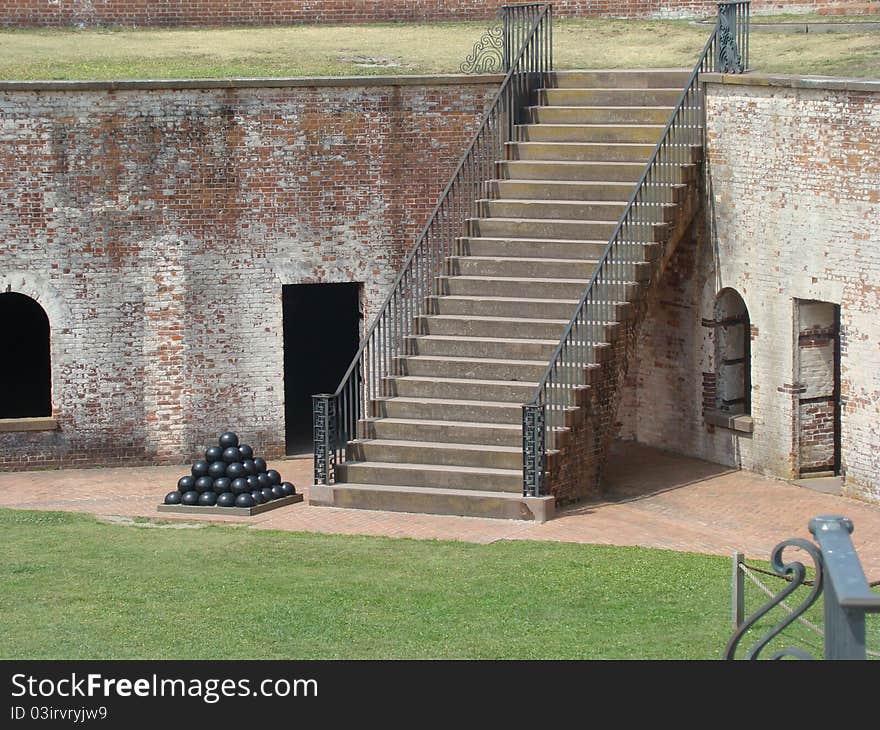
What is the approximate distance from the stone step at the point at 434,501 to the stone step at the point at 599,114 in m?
5.00

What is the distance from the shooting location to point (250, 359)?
751 inches

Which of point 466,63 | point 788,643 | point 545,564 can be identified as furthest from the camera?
point 466,63

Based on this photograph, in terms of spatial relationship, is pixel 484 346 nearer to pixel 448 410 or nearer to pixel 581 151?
pixel 448 410

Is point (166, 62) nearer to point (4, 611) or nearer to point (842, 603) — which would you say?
point (4, 611)

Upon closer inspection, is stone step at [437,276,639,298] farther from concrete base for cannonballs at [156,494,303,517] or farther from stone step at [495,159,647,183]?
concrete base for cannonballs at [156,494,303,517]

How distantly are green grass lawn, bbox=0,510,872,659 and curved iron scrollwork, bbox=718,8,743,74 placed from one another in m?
6.03

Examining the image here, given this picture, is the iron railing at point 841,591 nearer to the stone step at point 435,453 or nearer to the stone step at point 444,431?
the stone step at point 435,453

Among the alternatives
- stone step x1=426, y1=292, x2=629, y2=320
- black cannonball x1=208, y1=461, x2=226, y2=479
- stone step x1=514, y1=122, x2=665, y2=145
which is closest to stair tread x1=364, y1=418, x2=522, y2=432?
stone step x1=426, y1=292, x2=629, y2=320

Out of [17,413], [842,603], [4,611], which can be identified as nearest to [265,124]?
[17,413]

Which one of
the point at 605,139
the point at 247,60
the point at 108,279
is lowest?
the point at 108,279

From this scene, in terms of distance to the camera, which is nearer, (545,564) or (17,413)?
(545,564)

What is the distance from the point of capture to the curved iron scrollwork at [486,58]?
19938 mm

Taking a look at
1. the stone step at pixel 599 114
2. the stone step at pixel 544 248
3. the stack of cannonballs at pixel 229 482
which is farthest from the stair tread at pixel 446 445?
the stone step at pixel 599 114

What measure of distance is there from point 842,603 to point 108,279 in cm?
1393
